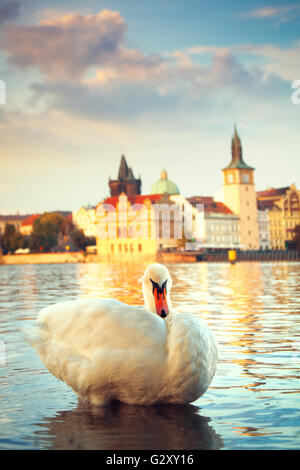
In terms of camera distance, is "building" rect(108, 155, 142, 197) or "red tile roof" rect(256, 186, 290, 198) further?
"building" rect(108, 155, 142, 197)

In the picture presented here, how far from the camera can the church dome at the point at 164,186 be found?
147 m

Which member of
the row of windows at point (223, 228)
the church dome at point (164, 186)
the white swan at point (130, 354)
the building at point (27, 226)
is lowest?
the white swan at point (130, 354)

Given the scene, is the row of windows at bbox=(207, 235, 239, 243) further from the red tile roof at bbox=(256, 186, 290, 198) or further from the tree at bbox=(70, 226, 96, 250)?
the tree at bbox=(70, 226, 96, 250)

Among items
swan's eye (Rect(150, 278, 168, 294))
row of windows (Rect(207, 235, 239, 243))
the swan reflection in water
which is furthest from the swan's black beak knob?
row of windows (Rect(207, 235, 239, 243))

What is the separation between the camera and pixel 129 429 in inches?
218

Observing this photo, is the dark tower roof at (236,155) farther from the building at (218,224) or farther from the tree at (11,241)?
the tree at (11,241)

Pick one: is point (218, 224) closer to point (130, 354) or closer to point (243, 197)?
point (243, 197)

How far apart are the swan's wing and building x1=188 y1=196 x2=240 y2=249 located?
125 meters

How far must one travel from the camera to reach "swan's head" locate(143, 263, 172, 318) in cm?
673

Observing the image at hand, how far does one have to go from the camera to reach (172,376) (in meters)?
5.87

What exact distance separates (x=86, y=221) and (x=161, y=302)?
15039 cm

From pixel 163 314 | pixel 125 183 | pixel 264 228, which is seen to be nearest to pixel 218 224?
pixel 264 228

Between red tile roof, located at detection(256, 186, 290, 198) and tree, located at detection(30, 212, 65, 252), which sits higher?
red tile roof, located at detection(256, 186, 290, 198)

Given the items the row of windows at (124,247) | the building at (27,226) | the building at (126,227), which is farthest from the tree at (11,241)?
the building at (27,226)
